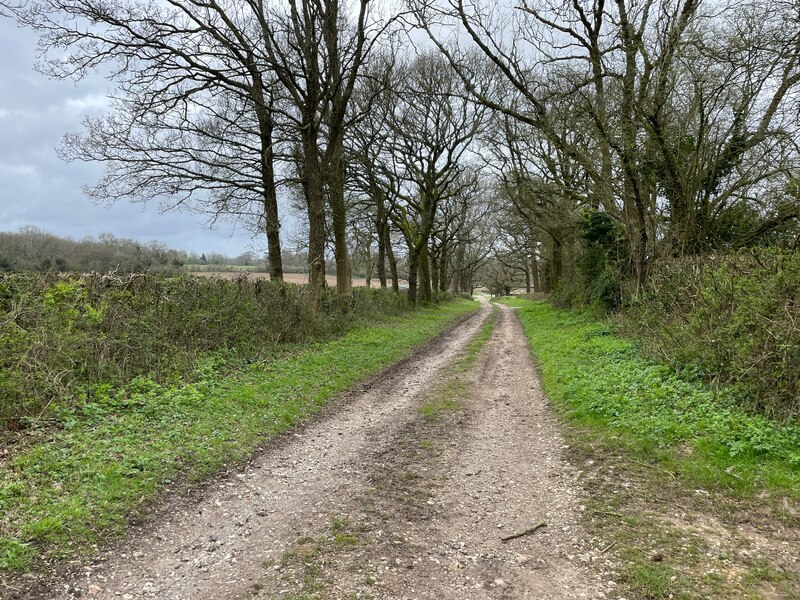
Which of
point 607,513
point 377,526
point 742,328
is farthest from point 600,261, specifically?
point 377,526

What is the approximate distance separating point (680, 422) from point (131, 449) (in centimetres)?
684

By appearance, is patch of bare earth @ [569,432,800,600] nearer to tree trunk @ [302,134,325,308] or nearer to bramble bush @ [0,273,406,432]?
bramble bush @ [0,273,406,432]

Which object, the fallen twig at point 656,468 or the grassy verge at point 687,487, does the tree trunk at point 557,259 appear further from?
the fallen twig at point 656,468

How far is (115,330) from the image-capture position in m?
8.56

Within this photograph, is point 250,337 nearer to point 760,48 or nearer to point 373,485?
point 373,485

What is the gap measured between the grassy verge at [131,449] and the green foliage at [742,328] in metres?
6.30

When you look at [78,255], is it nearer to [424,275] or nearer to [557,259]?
[424,275]

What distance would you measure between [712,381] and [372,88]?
55.4 feet

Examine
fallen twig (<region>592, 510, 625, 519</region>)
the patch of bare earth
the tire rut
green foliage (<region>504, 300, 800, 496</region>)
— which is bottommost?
fallen twig (<region>592, 510, 625, 519</region>)

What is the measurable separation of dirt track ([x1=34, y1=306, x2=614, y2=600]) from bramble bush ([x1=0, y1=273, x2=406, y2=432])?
3267 millimetres

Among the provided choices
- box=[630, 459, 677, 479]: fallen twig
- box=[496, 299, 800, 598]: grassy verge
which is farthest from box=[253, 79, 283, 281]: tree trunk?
box=[630, 459, 677, 479]: fallen twig

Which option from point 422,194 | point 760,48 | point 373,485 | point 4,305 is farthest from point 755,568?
point 422,194

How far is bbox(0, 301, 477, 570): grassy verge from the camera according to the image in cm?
402

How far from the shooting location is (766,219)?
1358 cm
